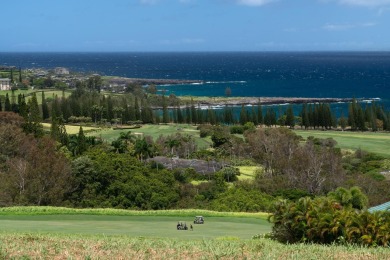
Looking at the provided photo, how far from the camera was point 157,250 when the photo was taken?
35.5 feet

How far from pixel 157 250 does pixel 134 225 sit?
28.9ft

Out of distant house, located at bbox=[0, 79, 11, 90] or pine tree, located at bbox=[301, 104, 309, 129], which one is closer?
pine tree, located at bbox=[301, 104, 309, 129]

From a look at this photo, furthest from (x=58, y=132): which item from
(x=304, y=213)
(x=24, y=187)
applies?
(x=304, y=213)

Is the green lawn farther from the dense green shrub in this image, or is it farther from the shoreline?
the shoreline

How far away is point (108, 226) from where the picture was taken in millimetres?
19031

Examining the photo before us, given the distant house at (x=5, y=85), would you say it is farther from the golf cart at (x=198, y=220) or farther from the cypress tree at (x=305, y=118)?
the golf cart at (x=198, y=220)

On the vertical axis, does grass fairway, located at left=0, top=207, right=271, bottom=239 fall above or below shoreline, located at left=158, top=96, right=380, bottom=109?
above

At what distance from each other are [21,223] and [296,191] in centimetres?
1769

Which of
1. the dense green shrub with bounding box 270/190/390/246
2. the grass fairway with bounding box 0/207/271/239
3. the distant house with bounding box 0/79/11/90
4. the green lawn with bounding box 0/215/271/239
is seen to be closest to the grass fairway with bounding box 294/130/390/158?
the grass fairway with bounding box 0/207/271/239

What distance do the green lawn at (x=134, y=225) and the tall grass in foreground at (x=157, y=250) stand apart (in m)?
4.30

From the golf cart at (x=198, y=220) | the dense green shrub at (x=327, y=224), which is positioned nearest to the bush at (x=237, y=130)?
the golf cart at (x=198, y=220)

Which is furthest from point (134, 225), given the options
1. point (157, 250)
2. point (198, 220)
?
point (157, 250)

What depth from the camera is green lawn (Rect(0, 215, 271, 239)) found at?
1698 centimetres

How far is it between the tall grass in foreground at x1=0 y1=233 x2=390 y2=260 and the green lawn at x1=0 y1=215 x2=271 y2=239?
430 centimetres
